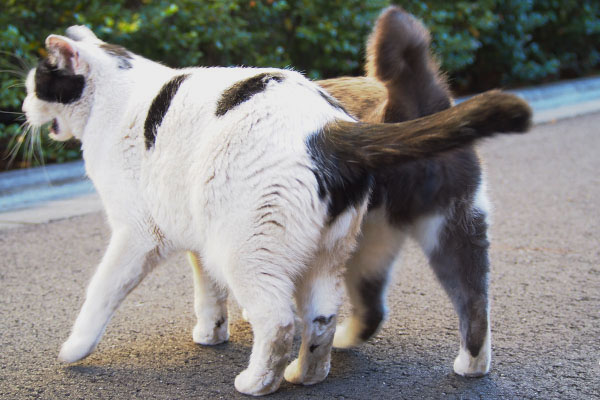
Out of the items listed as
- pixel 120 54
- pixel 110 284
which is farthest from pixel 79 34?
pixel 110 284

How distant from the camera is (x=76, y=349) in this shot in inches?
115

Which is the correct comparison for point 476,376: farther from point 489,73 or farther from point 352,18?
point 489,73

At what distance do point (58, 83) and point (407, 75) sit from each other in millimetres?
1487

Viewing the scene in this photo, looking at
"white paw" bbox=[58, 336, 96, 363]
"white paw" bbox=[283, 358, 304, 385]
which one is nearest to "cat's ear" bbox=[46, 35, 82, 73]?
"white paw" bbox=[58, 336, 96, 363]

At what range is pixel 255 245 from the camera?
8.38 ft

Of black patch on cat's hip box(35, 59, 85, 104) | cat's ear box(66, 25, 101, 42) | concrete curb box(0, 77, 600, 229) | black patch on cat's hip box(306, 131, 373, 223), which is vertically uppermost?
cat's ear box(66, 25, 101, 42)

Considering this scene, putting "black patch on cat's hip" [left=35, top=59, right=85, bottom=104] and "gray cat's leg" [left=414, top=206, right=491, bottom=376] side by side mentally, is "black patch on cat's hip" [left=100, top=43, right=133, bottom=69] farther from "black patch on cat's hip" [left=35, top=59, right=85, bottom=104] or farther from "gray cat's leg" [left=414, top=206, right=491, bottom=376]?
"gray cat's leg" [left=414, top=206, right=491, bottom=376]

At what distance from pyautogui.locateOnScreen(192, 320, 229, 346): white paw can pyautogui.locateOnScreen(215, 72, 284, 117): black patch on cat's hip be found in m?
1.04

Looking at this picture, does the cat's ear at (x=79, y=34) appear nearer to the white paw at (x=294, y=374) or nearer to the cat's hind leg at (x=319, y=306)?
the cat's hind leg at (x=319, y=306)

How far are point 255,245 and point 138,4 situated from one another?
207 inches

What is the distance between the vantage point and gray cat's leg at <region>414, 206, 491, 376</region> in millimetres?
2807

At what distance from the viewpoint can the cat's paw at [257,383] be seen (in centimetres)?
269

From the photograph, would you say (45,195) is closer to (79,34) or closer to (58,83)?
(79,34)

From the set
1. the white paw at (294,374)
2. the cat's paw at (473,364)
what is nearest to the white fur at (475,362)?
the cat's paw at (473,364)
